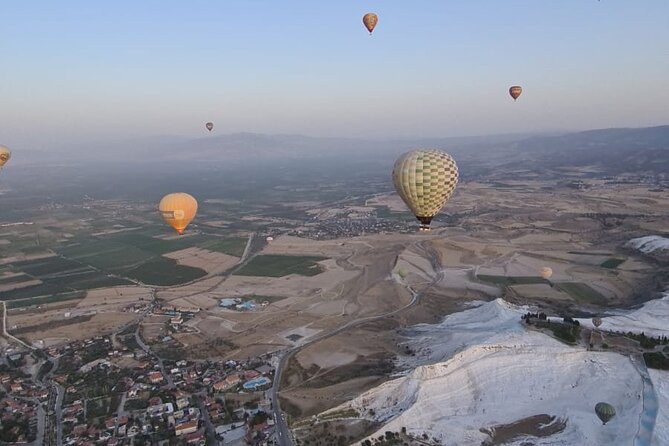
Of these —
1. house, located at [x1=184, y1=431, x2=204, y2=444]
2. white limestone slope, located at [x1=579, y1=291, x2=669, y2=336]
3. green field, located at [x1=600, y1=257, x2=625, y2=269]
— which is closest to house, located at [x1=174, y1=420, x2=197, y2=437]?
house, located at [x1=184, y1=431, x2=204, y2=444]

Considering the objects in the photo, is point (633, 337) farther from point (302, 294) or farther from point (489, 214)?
point (489, 214)

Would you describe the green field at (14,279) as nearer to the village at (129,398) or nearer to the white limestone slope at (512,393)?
the village at (129,398)

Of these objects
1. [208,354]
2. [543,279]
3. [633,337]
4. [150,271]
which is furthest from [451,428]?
[150,271]

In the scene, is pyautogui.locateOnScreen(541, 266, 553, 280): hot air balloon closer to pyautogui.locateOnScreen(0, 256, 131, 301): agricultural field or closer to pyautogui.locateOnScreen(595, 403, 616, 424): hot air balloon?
pyautogui.locateOnScreen(595, 403, 616, 424): hot air balloon

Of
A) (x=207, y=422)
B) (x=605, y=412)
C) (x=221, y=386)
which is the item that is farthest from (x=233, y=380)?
(x=605, y=412)

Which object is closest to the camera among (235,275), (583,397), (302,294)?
(583,397)

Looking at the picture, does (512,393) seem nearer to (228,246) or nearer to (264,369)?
(264,369)

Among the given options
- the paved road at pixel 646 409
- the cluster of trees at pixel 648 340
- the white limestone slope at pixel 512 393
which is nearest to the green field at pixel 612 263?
the cluster of trees at pixel 648 340
